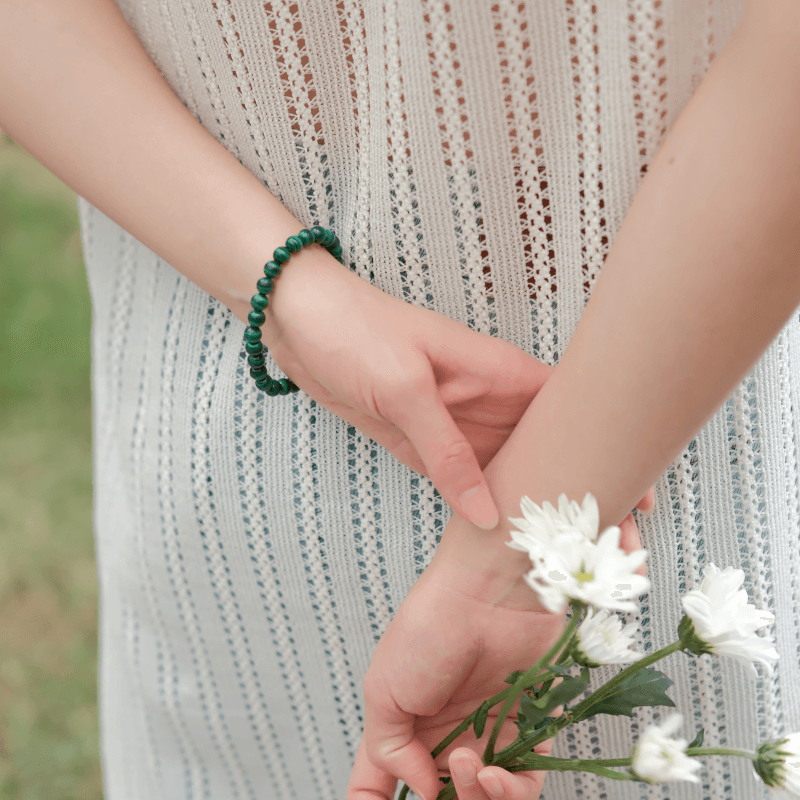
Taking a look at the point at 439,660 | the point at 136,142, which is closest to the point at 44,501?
the point at 136,142

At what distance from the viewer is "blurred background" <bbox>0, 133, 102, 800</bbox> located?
179cm

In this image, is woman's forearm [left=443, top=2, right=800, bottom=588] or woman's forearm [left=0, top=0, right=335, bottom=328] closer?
woman's forearm [left=443, top=2, right=800, bottom=588]

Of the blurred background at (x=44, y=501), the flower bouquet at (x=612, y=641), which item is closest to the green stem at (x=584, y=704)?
the flower bouquet at (x=612, y=641)

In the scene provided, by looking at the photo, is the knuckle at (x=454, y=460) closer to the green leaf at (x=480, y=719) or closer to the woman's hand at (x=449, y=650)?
the woman's hand at (x=449, y=650)

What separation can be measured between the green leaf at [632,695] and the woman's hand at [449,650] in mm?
115

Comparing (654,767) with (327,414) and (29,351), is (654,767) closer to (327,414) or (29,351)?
(327,414)

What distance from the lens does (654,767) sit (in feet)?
1.37

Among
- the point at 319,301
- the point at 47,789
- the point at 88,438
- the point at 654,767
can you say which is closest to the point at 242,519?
the point at 319,301

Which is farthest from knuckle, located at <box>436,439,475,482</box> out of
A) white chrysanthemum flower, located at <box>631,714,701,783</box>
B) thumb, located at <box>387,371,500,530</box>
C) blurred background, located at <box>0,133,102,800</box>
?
blurred background, located at <box>0,133,102,800</box>

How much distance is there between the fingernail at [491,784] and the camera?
0.51 metres

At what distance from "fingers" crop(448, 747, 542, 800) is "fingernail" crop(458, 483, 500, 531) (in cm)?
16

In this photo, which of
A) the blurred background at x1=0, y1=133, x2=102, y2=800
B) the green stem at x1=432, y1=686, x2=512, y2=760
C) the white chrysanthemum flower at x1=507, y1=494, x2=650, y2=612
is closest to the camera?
the white chrysanthemum flower at x1=507, y1=494, x2=650, y2=612

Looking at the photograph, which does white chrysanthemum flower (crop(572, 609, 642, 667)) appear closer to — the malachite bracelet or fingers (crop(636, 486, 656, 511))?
fingers (crop(636, 486, 656, 511))

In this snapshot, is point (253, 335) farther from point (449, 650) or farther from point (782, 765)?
point (782, 765)
